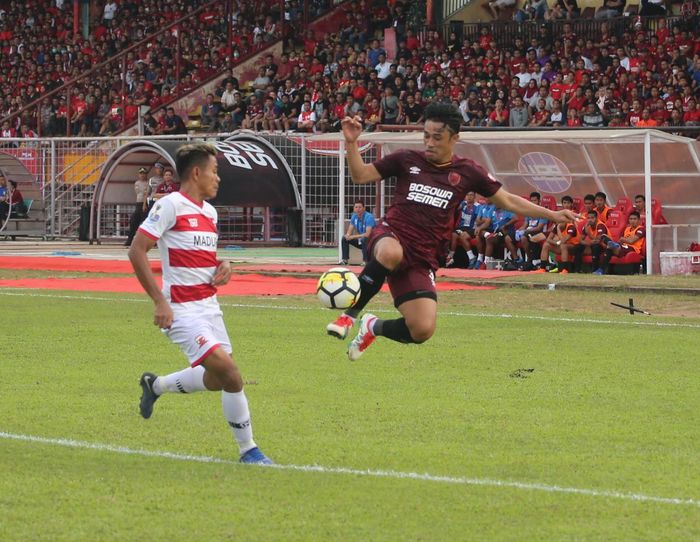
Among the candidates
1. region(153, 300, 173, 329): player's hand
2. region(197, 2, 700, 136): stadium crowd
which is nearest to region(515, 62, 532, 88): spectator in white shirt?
region(197, 2, 700, 136): stadium crowd

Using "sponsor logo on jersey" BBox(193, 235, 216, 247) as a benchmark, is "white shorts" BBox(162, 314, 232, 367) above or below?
below

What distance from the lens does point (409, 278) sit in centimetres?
950

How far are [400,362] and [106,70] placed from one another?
104 ft

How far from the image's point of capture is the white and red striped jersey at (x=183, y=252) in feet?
24.8

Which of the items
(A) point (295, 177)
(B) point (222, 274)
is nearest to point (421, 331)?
(B) point (222, 274)

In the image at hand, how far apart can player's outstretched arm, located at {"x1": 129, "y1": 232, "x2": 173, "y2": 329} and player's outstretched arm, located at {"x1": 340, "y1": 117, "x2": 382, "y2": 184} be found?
1.81 metres

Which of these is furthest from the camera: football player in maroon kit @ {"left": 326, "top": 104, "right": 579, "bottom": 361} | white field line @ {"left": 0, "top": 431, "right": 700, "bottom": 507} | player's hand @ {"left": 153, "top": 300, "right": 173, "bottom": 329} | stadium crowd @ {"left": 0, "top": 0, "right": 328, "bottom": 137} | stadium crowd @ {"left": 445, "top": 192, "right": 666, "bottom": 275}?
stadium crowd @ {"left": 0, "top": 0, "right": 328, "bottom": 137}

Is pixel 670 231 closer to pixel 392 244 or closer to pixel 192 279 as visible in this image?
pixel 392 244

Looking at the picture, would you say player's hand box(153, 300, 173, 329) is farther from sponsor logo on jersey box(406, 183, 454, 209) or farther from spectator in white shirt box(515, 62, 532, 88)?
spectator in white shirt box(515, 62, 532, 88)

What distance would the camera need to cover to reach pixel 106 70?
4259 cm

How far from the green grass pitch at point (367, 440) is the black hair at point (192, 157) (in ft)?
5.43

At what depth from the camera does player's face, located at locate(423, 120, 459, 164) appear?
9344mm

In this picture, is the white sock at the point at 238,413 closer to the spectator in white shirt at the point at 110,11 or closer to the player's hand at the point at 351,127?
the player's hand at the point at 351,127

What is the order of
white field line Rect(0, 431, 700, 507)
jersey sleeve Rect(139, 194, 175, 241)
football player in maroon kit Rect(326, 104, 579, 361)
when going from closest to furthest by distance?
white field line Rect(0, 431, 700, 507), jersey sleeve Rect(139, 194, 175, 241), football player in maroon kit Rect(326, 104, 579, 361)
